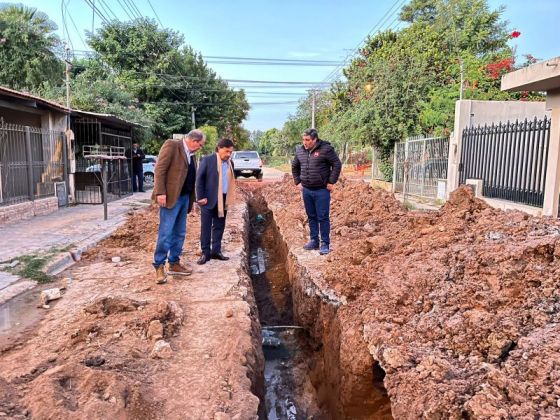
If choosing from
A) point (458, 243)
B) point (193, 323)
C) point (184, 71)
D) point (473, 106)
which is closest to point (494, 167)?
point (473, 106)

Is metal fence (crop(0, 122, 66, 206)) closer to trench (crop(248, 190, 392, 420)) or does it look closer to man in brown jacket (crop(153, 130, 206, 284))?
man in brown jacket (crop(153, 130, 206, 284))

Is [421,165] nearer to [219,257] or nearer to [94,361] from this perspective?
[219,257]

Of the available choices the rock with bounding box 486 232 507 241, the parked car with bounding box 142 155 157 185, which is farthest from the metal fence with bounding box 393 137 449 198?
the parked car with bounding box 142 155 157 185

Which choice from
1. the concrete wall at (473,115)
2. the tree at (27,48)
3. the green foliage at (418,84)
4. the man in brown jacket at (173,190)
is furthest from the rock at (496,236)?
the tree at (27,48)

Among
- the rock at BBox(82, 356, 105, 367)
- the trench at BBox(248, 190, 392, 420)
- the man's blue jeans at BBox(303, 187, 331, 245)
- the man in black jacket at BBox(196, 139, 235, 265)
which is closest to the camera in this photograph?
the rock at BBox(82, 356, 105, 367)

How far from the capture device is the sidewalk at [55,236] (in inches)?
220

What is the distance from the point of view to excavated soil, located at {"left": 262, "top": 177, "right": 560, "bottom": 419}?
8.38 ft

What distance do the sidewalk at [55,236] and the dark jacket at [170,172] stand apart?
1916 mm

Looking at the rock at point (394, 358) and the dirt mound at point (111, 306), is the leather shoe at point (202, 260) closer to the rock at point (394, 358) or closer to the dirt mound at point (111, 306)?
the dirt mound at point (111, 306)

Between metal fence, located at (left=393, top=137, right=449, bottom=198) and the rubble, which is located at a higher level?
metal fence, located at (left=393, top=137, right=449, bottom=198)

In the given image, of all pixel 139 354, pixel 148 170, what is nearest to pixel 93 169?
pixel 148 170

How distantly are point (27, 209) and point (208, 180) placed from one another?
6.36 metres

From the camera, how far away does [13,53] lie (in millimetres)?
22312

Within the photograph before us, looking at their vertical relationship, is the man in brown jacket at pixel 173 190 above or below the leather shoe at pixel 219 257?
above
